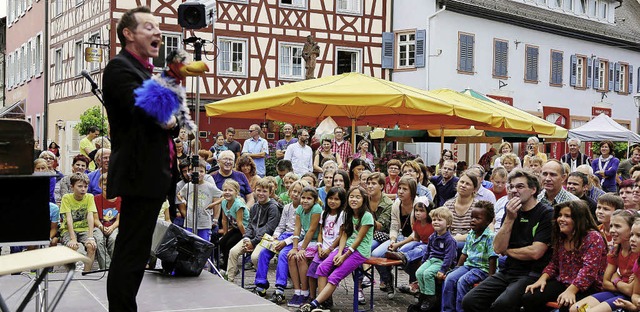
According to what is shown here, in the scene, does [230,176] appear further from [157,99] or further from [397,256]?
[157,99]

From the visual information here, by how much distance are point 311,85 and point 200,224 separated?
10.9ft

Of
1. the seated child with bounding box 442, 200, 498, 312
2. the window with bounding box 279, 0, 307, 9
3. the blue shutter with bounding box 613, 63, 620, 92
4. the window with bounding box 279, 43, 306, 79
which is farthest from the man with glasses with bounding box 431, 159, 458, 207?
the blue shutter with bounding box 613, 63, 620, 92

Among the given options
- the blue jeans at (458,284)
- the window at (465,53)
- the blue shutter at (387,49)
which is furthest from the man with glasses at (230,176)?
the window at (465,53)

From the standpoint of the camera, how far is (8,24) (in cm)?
4303

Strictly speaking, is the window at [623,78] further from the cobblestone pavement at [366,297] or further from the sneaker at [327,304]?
the sneaker at [327,304]

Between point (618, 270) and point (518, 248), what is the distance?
84cm

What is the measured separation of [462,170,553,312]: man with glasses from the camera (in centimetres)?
653

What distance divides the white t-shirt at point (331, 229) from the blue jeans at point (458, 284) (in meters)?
1.38

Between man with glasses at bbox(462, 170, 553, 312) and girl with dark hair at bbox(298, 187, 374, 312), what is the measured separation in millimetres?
1473

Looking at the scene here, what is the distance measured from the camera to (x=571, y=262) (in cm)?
629

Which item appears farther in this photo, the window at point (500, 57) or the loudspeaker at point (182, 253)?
the window at point (500, 57)

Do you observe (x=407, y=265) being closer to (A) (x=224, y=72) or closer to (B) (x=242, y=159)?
(B) (x=242, y=159)

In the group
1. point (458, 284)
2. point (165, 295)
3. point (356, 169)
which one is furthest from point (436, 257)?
point (356, 169)

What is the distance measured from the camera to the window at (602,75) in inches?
1400
